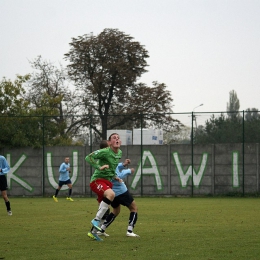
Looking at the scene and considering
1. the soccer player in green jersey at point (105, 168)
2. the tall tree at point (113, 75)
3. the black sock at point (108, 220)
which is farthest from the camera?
the tall tree at point (113, 75)

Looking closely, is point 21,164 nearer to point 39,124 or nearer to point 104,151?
point 39,124

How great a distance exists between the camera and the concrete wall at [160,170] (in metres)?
32.1

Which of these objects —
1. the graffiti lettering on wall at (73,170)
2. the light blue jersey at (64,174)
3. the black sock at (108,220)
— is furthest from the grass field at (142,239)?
the graffiti lettering on wall at (73,170)

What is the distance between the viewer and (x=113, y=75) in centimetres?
5991

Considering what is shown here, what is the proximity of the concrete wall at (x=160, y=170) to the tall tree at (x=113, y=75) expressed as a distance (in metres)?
23.7

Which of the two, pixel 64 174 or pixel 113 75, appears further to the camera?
pixel 113 75

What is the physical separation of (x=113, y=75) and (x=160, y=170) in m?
27.9

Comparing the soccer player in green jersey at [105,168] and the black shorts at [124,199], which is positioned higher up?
the soccer player in green jersey at [105,168]

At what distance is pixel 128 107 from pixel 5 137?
24.5 metres

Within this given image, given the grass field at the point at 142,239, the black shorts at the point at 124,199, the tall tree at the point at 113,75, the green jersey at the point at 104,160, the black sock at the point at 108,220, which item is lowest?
the grass field at the point at 142,239

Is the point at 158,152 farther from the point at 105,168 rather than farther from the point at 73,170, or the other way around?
the point at 105,168

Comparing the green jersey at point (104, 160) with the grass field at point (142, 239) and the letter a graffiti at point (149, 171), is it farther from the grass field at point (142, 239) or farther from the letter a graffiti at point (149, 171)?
the letter a graffiti at point (149, 171)

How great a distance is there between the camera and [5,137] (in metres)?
35.6

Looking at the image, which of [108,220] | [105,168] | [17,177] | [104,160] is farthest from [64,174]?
[105,168]
